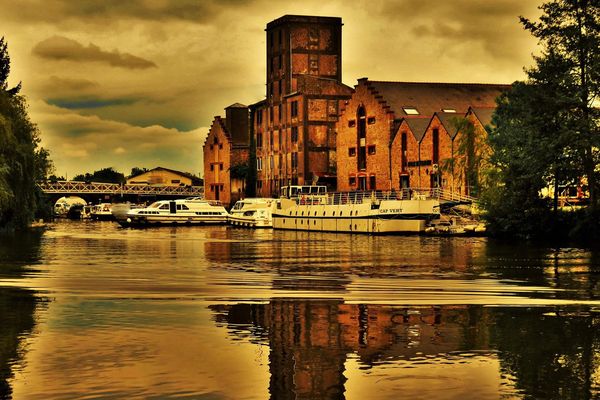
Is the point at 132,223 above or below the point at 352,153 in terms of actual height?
below

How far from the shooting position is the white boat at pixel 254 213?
105 metres

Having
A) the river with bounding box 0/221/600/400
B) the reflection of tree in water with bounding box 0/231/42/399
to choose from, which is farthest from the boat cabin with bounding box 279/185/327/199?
the river with bounding box 0/221/600/400

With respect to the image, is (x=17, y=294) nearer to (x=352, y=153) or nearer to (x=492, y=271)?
(x=492, y=271)

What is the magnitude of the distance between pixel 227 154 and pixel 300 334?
125m

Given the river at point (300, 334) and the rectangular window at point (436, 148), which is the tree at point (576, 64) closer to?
the river at point (300, 334)

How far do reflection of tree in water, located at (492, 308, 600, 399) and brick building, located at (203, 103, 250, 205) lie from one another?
393 ft

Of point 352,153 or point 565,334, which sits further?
point 352,153

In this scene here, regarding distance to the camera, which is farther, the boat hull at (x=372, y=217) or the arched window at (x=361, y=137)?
the arched window at (x=361, y=137)

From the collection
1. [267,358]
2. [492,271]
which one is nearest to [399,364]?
[267,358]

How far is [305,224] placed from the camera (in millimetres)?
95062

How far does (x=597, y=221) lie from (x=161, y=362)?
45.4m

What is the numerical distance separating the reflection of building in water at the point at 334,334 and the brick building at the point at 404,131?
63.7 metres

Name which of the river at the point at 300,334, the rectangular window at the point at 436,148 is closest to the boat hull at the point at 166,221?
the rectangular window at the point at 436,148

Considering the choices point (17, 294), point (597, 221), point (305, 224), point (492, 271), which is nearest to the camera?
point (17, 294)
